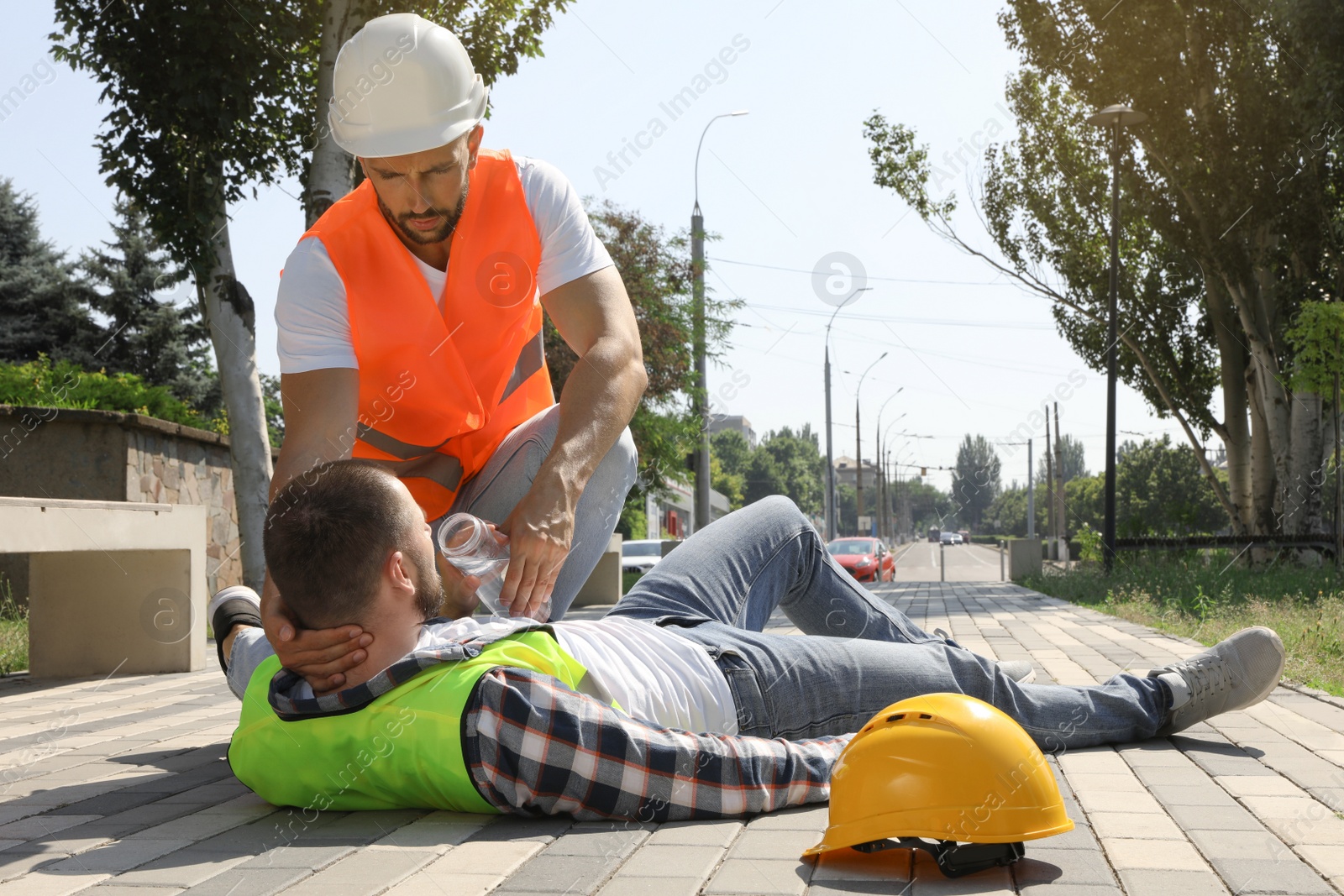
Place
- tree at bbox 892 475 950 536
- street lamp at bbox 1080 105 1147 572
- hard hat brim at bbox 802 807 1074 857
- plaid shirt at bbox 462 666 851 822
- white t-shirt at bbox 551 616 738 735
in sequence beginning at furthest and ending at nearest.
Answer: tree at bbox 892 475 950 536 → street lamp at bbox 1080 105 1147 572 → white t-shirt at bbox 551 616 738 735 → plaid shirt at bbox 462 666 851 822 → hard hat brim at bbox 802 807 1074 857

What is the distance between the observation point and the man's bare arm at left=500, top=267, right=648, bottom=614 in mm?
2611

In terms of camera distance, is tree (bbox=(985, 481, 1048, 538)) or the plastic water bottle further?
tree (bbox=(985, 481, 1048, 538))

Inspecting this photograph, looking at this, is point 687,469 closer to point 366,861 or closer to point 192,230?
point 192,230

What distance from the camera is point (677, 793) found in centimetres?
248

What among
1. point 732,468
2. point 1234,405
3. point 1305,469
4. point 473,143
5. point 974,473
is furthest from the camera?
point 732,468

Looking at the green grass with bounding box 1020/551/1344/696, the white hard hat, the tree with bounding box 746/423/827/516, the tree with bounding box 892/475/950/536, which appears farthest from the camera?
the tree with bounding box 892/475/950/536

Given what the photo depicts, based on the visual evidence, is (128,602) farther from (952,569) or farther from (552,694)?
(952,569)

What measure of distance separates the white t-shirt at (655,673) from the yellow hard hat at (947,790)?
50 centimetres

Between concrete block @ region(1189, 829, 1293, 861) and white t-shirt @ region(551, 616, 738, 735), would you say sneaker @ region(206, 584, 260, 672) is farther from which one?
concrete block @ region(1189, 829, 1293, 861)

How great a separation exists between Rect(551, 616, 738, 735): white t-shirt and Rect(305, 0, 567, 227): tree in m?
8.29

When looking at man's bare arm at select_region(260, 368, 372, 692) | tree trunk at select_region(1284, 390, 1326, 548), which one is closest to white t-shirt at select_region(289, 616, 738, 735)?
man's bare arm at select_region(260, 368, 372, 692)

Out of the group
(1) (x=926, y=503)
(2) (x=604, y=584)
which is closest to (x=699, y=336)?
(2) (x=604, y=584)

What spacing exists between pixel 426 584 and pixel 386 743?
35 centimetres

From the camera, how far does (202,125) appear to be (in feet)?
34.0
